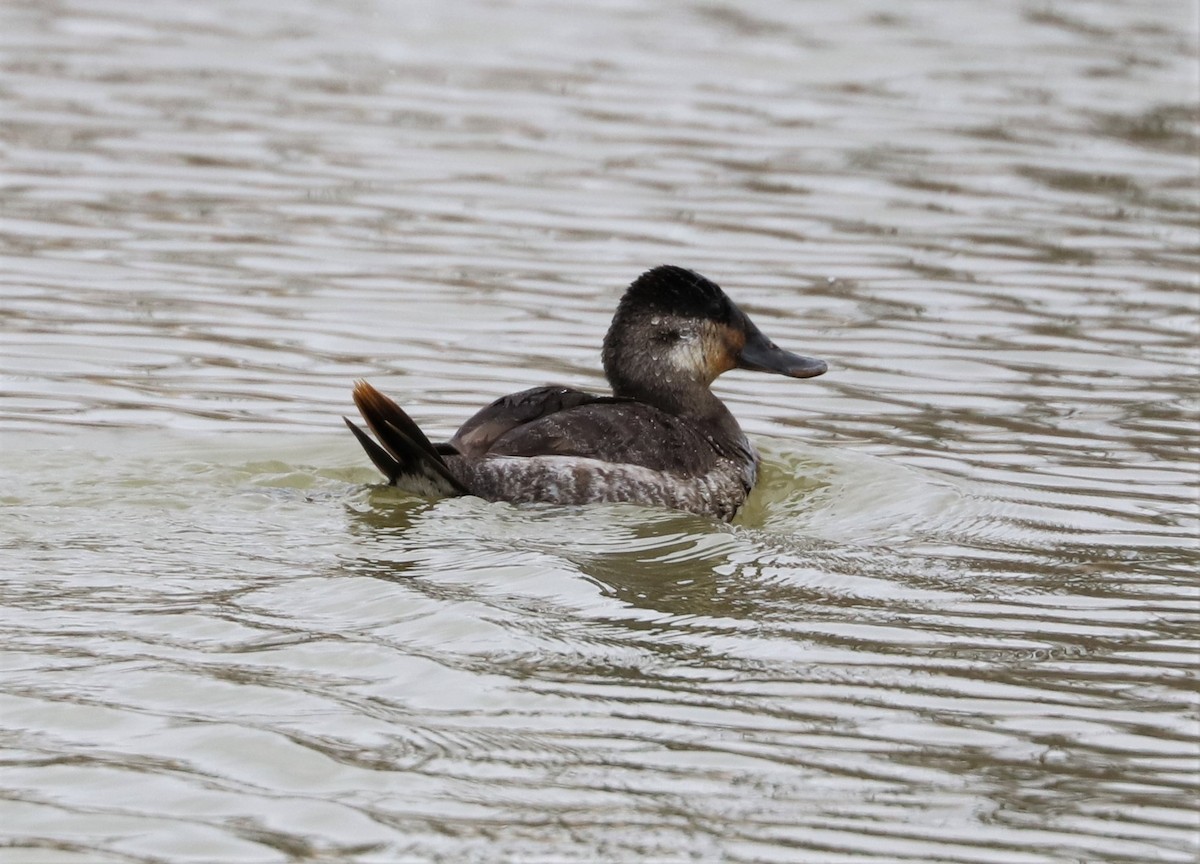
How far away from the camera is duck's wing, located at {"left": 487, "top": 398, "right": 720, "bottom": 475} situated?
7.76 metres

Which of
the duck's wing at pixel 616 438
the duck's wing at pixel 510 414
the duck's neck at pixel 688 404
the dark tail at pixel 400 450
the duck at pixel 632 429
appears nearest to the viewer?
the dark tail at pixel 400 450

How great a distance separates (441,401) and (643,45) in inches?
302

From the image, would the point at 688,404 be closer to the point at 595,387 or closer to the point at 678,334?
the point at 678,334

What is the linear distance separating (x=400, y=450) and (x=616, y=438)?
860 mm

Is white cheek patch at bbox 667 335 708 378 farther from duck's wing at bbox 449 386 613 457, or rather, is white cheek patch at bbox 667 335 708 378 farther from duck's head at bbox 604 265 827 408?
duck's wing at bbox 449 386 613 457

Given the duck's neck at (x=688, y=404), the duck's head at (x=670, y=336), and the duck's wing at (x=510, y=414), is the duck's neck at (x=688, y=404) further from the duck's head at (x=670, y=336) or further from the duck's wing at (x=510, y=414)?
the duck's wing at (x=510, y=414)

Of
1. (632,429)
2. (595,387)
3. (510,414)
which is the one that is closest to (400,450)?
(510,414)

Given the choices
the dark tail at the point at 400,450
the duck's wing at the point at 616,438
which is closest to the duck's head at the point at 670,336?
the duck's wing at the point at 616,438

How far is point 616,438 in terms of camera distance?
789cm

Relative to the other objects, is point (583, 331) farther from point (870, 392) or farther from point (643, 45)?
point (643, 45)

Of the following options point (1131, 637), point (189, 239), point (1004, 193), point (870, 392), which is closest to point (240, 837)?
point (1131, 637)

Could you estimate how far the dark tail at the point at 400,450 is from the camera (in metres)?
7.24

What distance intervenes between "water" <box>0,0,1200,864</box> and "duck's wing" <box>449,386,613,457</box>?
0.37m

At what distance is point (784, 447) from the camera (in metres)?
8.99
